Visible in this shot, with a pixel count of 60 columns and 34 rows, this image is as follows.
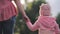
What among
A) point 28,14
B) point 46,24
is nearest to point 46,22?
point 46,24

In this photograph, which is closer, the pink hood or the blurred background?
the pink hood

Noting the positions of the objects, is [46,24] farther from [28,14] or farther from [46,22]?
[28,14]

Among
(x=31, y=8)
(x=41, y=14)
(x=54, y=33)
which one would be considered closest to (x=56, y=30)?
(x=54, y=33)

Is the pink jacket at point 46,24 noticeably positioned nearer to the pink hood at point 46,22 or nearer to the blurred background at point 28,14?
the pink hood at point 46,22

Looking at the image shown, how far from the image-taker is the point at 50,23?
2.88m

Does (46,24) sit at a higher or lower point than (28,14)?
higher

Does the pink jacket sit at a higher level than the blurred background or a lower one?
higher

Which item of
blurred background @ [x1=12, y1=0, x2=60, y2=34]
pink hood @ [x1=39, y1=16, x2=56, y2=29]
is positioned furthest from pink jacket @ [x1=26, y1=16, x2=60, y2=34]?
blurred background @ [x1=12, y1=0, x2=60, y2=34]

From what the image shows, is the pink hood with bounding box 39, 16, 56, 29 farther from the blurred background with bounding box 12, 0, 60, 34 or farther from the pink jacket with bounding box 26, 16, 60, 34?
the blurred background with bounding box 12, 0, 60, 34

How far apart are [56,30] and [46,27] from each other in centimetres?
12

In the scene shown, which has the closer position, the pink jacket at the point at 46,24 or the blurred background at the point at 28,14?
the pink jacket at the point at 46,24

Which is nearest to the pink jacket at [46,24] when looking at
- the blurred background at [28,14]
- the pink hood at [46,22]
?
the pink hood at [46,22]

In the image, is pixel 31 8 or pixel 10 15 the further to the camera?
Answer: pixel 31 8

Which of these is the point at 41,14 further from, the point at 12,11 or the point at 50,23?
the point at 12,11
